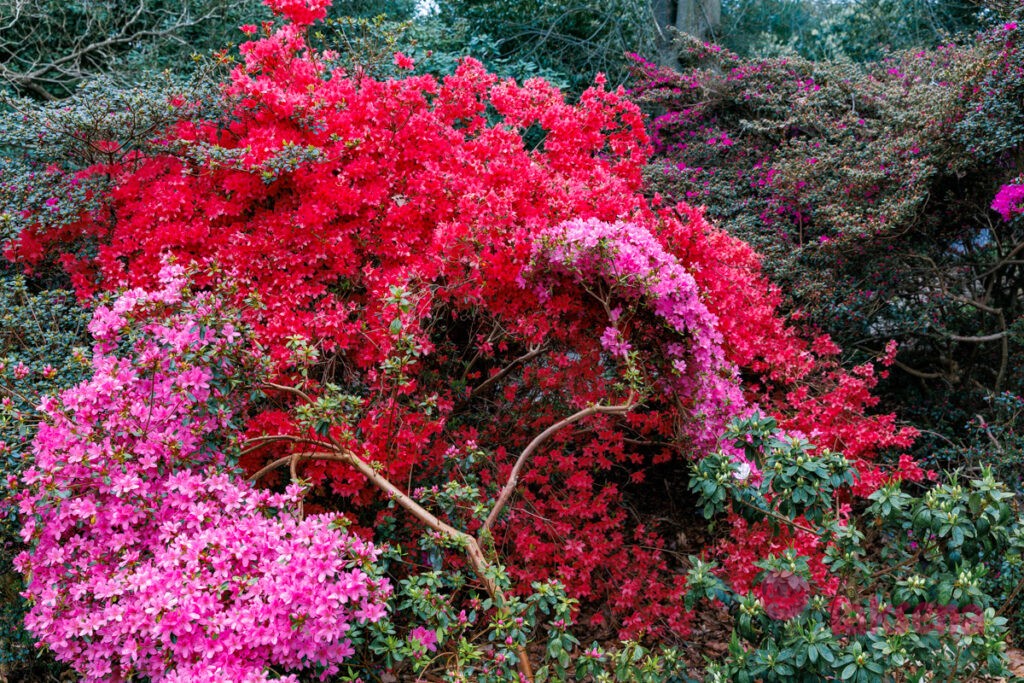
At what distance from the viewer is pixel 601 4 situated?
9.32 metres

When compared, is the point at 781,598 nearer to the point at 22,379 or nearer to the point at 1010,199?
the point at 22,379

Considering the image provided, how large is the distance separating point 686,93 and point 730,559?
573 centimetres

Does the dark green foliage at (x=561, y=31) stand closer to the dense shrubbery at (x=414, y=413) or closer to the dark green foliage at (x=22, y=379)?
the dense shrubbery at (x=414, y=413)

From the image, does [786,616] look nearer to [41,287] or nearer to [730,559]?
[730,559]

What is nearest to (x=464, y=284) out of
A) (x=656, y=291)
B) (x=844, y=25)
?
(x=656, y=291)

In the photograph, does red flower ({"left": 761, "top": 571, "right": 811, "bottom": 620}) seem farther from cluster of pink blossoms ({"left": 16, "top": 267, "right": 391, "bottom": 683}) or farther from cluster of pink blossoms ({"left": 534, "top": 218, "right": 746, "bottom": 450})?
cluster of pink blossoms ({"left": 16, "top": 267, "right": 391, "bottom": 683})

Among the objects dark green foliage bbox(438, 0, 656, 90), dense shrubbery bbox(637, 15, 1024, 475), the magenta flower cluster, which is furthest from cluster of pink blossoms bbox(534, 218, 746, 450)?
dark green foliage bbox(438, 0, 656, 90)

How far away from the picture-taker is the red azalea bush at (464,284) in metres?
3.05

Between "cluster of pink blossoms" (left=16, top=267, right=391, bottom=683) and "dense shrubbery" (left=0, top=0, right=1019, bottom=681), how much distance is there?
1 cm

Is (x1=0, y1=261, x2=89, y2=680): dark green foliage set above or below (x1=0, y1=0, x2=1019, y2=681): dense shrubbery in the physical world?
below

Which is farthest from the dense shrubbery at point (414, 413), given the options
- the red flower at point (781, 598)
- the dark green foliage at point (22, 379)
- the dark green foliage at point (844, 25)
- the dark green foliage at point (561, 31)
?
the dark green foliage at point (844, 25)

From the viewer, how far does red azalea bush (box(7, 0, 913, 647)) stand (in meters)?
3.05

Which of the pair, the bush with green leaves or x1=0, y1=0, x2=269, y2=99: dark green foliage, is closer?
the bush with green leaves

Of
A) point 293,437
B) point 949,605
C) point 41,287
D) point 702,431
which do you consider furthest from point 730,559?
point 41,287
